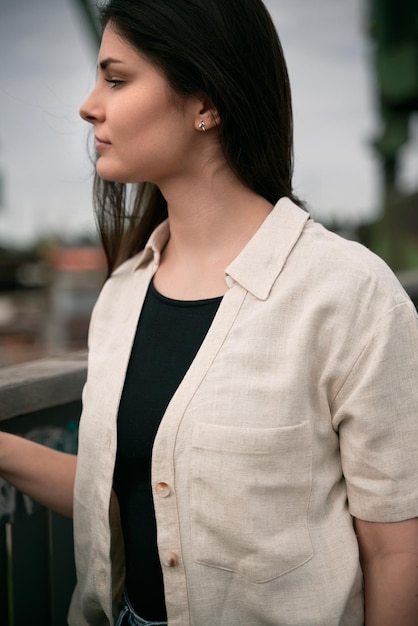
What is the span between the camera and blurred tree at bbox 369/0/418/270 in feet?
24.7

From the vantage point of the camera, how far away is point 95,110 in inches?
61.4

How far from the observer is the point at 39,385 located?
178cm

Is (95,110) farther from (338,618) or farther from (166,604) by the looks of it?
(338,618)

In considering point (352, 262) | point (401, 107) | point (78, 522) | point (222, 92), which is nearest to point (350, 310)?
point (352, 262)

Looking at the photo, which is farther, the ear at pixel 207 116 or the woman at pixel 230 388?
the ear at pixel 207 116

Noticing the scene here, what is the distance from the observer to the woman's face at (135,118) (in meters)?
1.50

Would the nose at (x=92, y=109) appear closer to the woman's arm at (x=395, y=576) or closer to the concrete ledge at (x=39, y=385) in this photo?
the concrete ledge at (x=39, y=385)

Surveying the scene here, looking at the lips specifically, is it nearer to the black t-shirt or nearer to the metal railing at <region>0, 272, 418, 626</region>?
the black t-shirt

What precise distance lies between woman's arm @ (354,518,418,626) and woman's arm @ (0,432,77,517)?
29.2 inches

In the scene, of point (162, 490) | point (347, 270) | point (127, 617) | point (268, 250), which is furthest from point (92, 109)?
point (127, 617)

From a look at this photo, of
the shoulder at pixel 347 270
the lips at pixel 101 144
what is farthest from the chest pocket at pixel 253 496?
the lips at pixel 101 144

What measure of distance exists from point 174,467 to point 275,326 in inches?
13.3

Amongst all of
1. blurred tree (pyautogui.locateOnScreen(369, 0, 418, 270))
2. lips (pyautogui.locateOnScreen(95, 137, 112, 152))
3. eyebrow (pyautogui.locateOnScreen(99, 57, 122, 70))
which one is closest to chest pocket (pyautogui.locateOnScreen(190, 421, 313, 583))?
lips (pyautogui.locateOnScreen(95, 137, 112, 152))

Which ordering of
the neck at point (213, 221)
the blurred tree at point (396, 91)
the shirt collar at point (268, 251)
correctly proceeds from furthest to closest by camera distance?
the blurred tree at point (396, 91) → the neck at point (213, 221) → the shirt collar at point (268, 251)
